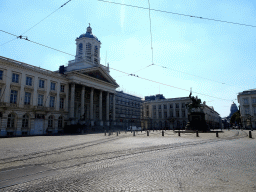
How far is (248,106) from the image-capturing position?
73.2 metres

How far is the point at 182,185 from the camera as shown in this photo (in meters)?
4.85

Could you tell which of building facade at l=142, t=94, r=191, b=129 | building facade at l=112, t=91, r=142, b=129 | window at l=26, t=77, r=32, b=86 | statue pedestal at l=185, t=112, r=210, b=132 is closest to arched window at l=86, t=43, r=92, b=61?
building facade at l=112, t=91, r=142, b=129

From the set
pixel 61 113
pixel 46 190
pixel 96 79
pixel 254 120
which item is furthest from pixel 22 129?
pixel 254 120

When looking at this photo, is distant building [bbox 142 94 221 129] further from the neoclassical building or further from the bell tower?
the bell tower

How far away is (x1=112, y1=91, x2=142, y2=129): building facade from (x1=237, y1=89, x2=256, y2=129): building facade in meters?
40.2

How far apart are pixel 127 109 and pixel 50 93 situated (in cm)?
3695

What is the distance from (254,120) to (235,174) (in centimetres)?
7784

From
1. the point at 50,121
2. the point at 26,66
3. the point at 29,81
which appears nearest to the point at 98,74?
the point at 50,121

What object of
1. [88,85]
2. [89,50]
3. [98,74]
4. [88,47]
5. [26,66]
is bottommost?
[88,85]

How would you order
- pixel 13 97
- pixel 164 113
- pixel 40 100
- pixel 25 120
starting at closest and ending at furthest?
pixel 13 97, pixel 25 120, pixel 40 100, pixel 164 113

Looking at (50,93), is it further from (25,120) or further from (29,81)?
(25,120)

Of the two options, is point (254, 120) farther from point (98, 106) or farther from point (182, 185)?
point (182, 185)

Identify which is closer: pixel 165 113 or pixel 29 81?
pixel 29 81

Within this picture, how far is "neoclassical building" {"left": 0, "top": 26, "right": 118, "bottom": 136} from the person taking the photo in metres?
34.4
